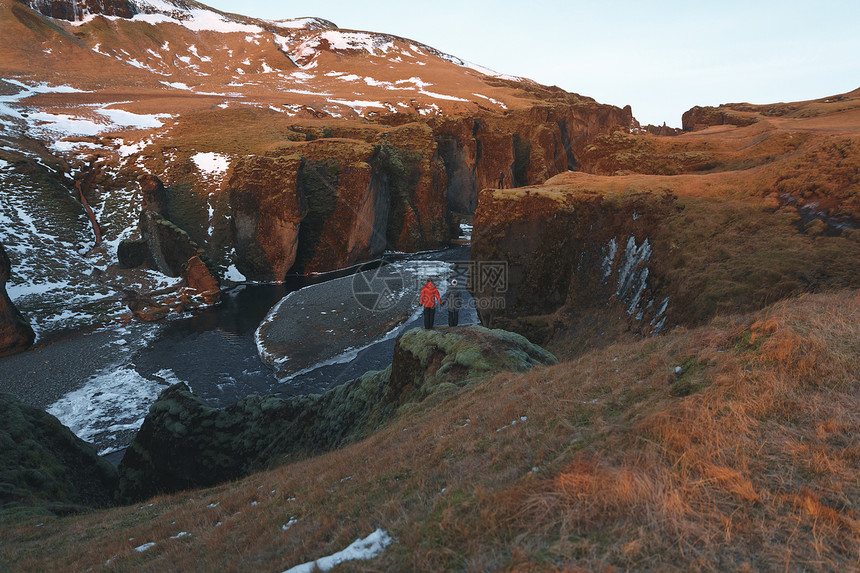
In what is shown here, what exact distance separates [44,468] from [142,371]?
1331 centimetres

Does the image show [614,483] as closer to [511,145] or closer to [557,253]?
[557,253]

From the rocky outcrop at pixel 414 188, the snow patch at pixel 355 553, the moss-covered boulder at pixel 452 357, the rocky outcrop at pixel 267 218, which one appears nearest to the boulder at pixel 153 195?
the rocky outcrop at pixel 267 218

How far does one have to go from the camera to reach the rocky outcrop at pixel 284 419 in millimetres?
14516

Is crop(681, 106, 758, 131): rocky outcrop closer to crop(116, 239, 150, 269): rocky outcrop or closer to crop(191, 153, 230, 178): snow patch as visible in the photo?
crop(191, 153, 230, 178): snow patch

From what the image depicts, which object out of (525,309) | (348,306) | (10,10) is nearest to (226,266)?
(348,306)

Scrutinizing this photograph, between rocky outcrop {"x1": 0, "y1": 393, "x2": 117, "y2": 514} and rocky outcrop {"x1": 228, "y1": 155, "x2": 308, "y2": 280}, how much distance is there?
31692 mm

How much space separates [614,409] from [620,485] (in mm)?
2381

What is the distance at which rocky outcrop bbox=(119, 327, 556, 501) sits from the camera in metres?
14.5

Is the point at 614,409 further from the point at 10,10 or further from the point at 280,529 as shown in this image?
the point at 10,10

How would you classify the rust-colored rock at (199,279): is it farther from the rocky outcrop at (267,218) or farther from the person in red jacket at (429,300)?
the person in red jacket at (429,300)

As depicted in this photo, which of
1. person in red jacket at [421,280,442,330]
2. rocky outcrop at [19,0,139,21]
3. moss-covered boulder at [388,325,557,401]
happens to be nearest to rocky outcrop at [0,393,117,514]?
moss-covered boulder at [388,325,557,401]

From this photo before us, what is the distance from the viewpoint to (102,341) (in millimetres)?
Result: 29750

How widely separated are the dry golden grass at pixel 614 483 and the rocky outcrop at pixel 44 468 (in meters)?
4.94

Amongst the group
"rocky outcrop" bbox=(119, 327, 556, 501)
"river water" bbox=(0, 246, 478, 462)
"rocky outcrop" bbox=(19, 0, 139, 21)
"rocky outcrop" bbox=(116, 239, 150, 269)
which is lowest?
"river water" bbox=(0, 246, 478, 462)
